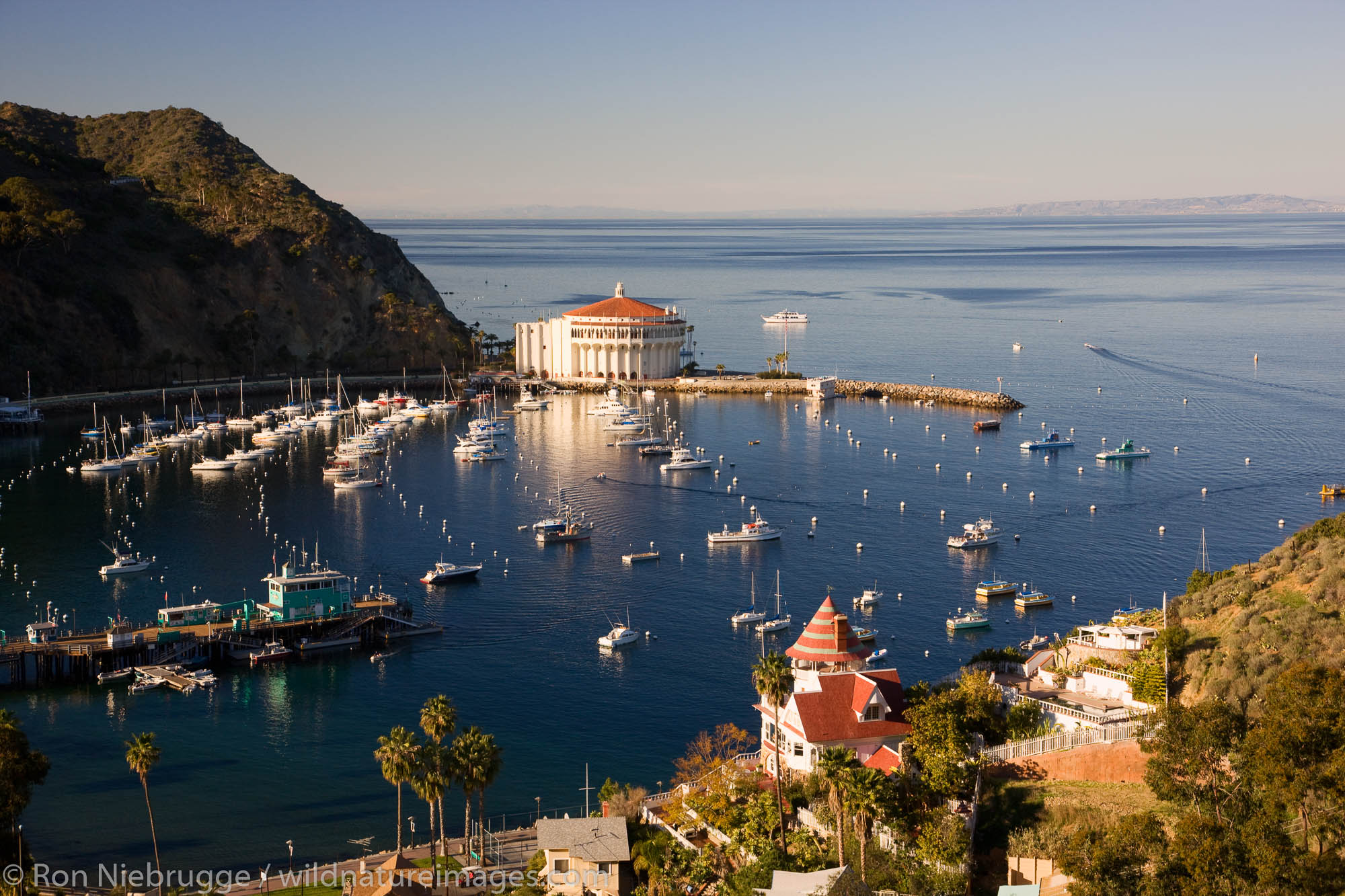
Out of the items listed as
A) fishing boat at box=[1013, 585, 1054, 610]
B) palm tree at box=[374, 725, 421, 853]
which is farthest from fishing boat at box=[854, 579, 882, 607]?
palm tree at box=[374, 725, 421, 853]

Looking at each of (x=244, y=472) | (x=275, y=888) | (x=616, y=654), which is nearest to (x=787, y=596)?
(x=616, y=654)

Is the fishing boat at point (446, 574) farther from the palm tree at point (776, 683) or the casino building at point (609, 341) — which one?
the casino building at point (609, 341)

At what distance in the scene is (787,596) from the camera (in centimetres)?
6981

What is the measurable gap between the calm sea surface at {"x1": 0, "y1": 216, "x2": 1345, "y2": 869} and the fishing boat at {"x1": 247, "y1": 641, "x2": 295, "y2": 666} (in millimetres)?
1269

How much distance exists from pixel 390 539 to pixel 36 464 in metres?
37.4

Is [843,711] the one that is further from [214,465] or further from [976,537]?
[214,465]

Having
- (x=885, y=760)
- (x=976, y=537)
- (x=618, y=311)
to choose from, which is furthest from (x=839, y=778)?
(x=618, y=311)

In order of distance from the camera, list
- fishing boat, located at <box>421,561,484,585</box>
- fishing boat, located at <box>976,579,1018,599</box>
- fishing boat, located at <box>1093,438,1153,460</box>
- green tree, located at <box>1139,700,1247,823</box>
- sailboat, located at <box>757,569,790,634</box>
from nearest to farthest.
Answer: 1. green tree, located at <box>1139,700,1247,823</box>
2. sailboat, located at <box>757,569,790,634</box>
3. fishing boat, located at <box>976,579,1018,599</box>
4. fishing boat, located at <box>421,561,484,585</box>
5. fishing boat, located at <box>1093,438,1153,460</box>

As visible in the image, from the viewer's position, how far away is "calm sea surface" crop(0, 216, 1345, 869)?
4891 cm

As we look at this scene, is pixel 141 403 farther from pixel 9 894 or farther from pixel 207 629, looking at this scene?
pixel 9 894

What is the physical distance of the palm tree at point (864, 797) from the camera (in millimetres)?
33781

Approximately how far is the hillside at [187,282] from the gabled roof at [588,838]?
349ft

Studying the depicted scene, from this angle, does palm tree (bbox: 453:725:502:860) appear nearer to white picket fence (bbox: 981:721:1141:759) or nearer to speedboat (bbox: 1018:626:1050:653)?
white picket fence (bbox: 981:721:1141:759)

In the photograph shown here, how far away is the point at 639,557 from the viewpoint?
255 ft
